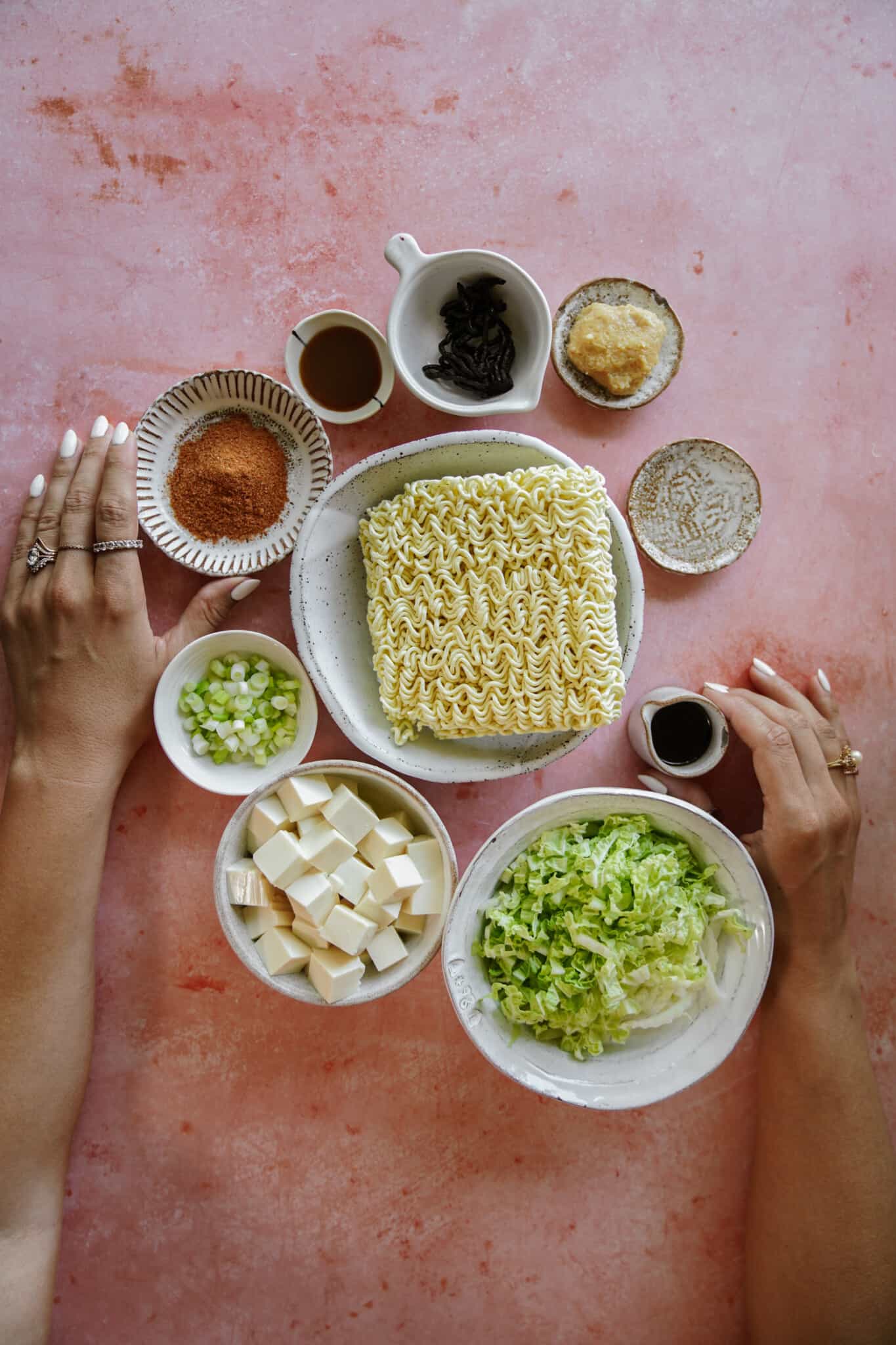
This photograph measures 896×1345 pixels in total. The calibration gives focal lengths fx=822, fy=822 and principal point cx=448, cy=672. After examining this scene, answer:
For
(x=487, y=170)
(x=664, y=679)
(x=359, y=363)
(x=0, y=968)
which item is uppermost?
(x=487, y=170)

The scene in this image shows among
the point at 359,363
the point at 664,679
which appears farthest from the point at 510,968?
the point at 359,363

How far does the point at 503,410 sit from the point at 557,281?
0.63 meters

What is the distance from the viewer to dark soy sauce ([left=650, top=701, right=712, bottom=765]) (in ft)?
9.04

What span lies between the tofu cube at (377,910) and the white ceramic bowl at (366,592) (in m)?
0.40

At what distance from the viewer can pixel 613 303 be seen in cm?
280

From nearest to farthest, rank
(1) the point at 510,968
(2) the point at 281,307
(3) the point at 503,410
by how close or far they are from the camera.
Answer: (1) the point at 510,968 → (3) the point at 503,410 → (2) the point at 281,307

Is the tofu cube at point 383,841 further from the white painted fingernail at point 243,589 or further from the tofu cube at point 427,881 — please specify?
the white painted fingernail at point 243,589

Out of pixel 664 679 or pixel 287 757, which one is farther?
pixel 664 679

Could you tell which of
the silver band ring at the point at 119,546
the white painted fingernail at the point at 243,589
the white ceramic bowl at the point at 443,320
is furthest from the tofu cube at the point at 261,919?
the white ceramic bowl at the point at 443,320

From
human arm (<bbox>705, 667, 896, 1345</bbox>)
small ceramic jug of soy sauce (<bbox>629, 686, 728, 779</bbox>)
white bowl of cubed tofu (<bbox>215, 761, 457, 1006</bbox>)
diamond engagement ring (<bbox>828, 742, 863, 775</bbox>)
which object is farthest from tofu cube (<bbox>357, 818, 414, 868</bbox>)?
diamond engagement ring (<bbox>828, 742, 863, 775</bbox>)

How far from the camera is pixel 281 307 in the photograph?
2.86 metres

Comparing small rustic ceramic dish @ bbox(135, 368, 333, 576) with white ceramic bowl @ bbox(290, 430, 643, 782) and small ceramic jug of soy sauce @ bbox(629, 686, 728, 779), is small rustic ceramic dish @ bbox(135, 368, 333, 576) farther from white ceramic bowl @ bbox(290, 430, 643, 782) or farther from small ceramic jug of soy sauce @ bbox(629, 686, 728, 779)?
small ceramic jug of soy sauce @ bbox(629, 686, 728, 779)

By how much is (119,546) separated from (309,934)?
54.1 inches

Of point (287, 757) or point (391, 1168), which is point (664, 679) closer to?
point (287, 757)
